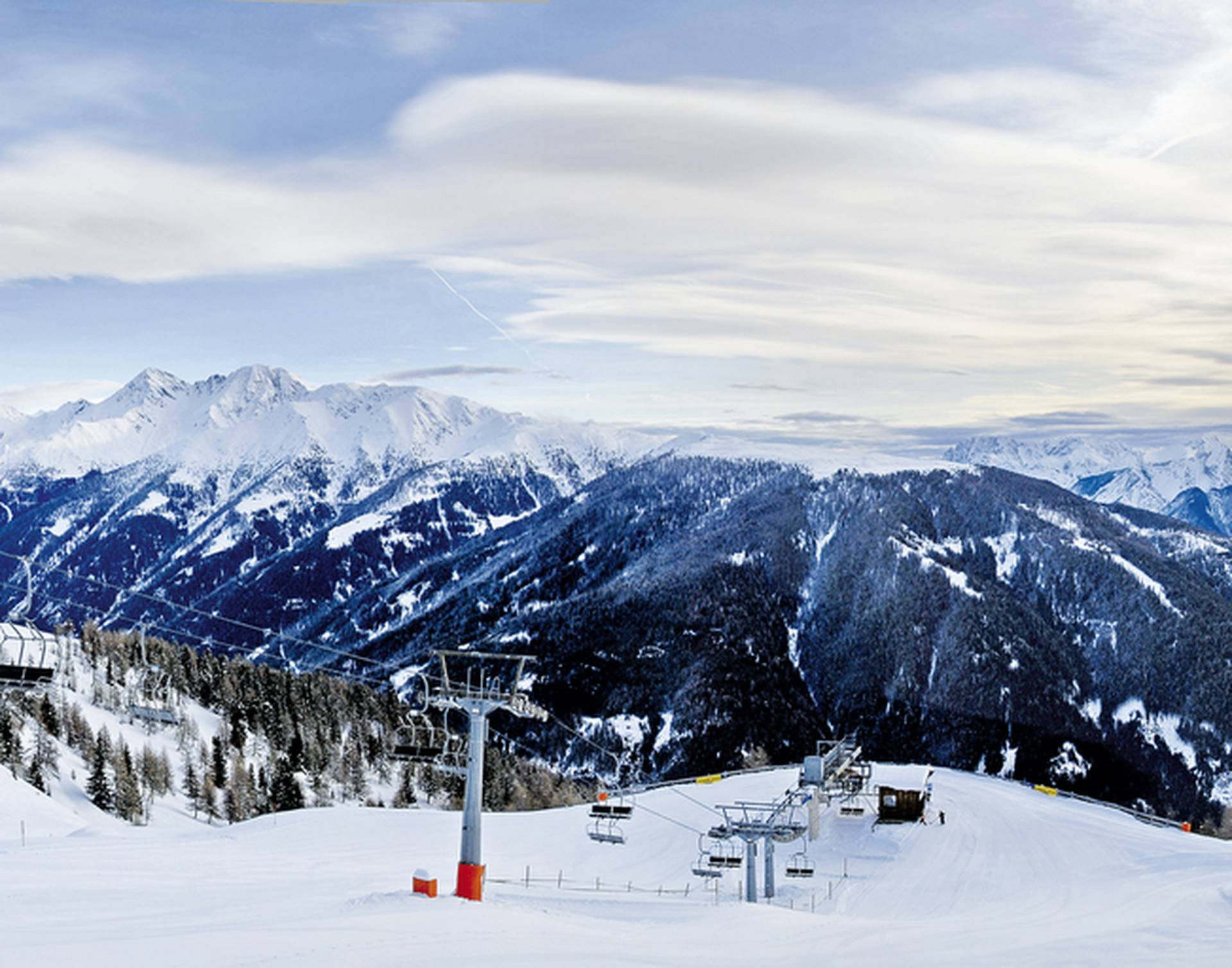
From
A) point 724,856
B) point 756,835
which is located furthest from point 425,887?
point 724,856

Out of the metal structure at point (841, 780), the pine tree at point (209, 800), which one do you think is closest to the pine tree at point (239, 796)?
the pine tree at point (209, 800)

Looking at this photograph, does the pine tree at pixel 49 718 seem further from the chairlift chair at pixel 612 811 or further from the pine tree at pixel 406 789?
the chairlift chair at pixel 612 811

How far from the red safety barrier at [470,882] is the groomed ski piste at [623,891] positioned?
206cm

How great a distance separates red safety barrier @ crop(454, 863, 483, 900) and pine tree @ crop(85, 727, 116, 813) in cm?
9007

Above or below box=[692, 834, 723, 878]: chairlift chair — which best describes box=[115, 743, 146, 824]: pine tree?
below

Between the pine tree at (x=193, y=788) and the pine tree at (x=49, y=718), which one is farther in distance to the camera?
the pine tree at (x=49, y=718)

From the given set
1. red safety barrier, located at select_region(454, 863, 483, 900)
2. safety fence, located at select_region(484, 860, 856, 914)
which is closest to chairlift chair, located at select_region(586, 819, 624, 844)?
safety fence, located at select_region(484, 860, 856, 914)

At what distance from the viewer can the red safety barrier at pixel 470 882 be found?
135 feet

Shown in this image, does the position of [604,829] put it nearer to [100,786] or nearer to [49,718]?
[100,786]

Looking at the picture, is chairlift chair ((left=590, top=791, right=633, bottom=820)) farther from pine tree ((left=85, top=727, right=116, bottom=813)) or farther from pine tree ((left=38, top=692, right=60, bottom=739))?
pine tree ((left=38, top=692, right=60, bottom=739))

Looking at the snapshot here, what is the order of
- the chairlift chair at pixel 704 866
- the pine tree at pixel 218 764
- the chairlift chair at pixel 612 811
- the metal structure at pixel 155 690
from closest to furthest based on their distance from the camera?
the chairlift chair at pixel 704 866 < the chairlift chair at pixel 612 811 < the pine tree at pixel 218 764 < the metal structure at pixel 155 690

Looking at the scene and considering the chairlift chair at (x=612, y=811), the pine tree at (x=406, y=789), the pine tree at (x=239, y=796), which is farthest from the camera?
the pine tree at (x=406, y=789)

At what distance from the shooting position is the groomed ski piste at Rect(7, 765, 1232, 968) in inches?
1313

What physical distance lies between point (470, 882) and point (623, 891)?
22.6 m
